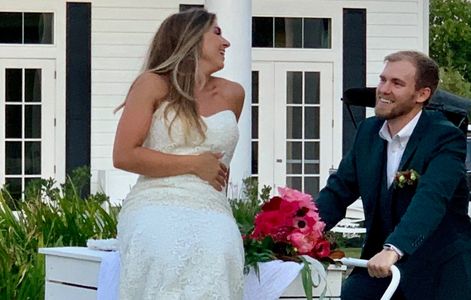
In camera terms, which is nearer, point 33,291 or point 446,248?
point 446,248

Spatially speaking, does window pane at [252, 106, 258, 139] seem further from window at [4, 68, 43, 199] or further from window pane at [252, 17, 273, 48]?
window at [4, 68, 43, 199]

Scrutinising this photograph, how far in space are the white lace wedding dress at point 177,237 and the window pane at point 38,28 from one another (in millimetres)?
11840

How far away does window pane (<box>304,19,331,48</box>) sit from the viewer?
16203mm

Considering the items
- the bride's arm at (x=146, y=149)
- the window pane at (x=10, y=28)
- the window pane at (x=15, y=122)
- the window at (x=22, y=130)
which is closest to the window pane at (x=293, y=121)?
the window at (x=22, y=130)

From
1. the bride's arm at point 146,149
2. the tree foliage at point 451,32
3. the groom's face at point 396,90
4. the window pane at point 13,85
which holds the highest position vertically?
the tree foliage at point 451,32

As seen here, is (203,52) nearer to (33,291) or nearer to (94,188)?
(33,291)

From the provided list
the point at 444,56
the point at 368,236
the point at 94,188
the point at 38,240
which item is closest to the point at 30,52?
the point at 94,188

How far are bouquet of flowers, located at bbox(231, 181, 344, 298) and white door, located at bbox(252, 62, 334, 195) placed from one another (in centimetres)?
1190

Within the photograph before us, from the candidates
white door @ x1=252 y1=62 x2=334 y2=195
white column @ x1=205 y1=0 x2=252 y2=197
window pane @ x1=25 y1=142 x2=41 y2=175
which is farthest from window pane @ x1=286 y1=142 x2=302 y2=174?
white column @ x1=205 y1=0 x2=252 y2=197

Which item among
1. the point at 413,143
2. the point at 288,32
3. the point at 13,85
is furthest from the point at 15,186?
the point at 413,143

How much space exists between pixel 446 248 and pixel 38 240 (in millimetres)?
3145

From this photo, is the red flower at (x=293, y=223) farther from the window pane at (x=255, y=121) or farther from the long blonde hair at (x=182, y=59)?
the window pane at (x=255, y=121)

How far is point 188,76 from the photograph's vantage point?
397cm

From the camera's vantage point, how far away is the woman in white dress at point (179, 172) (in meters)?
3.81
